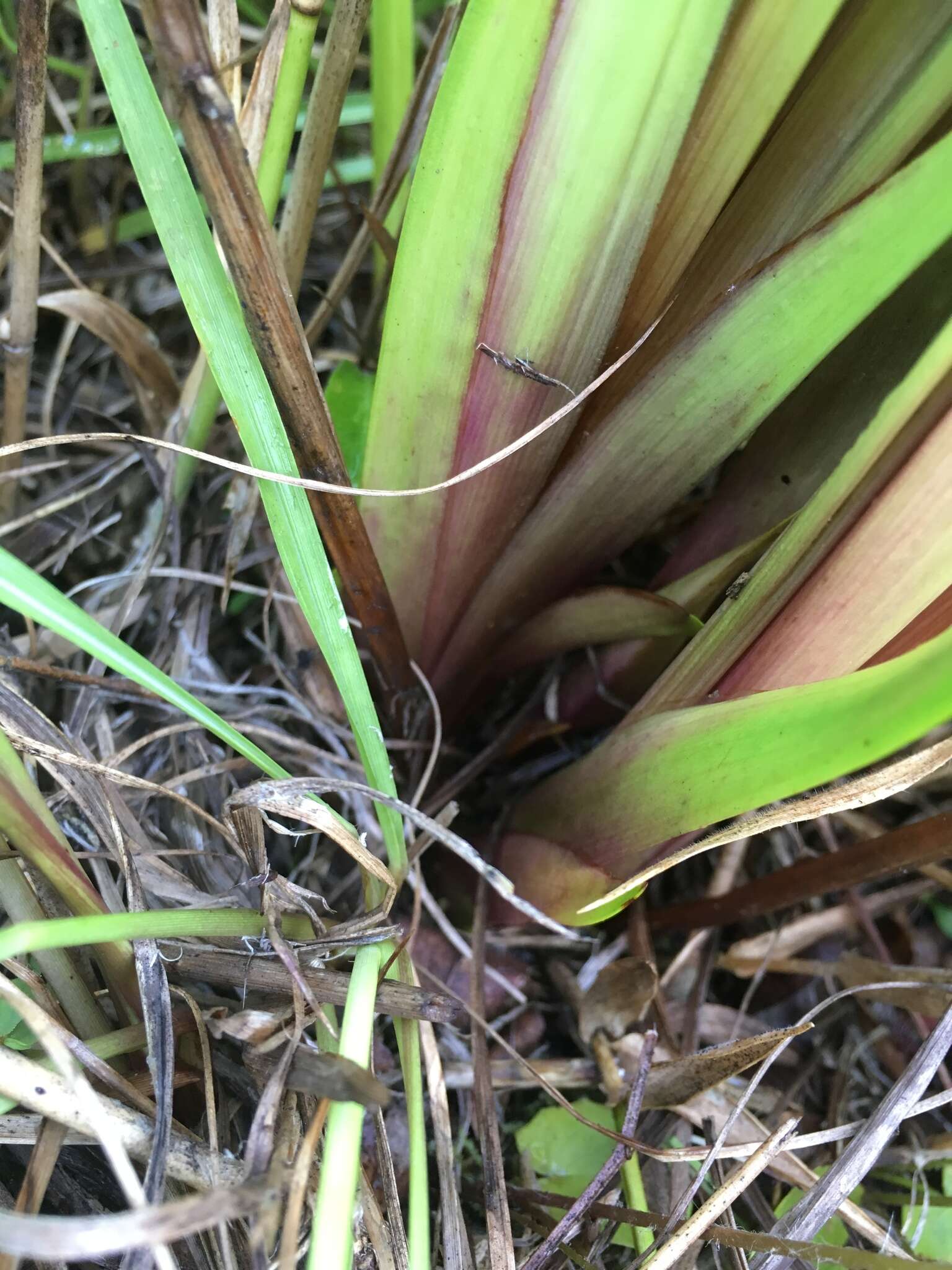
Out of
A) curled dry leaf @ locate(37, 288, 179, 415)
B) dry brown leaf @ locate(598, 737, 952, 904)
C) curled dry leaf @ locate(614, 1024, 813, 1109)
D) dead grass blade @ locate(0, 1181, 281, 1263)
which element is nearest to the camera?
dead grass blade @ locate(0, 1181, 281, 1263)

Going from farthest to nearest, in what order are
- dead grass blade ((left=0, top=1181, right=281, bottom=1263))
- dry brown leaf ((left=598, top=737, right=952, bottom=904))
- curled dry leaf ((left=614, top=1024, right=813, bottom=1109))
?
curled dry leaf ((left=614, top=1024, right=813, bottom=1109)) < dry brown leaf ((left=598, top=737, right=952, bottom=904)) < dead grass blade ((left=0, top=1181, right=281, bottom=1263))

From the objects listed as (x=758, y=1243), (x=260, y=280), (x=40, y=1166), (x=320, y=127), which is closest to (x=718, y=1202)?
(x=758, y=1243)

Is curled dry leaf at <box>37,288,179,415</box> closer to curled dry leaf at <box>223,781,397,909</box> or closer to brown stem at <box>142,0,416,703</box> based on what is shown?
brown stem at <box>142,0,416,703</box>

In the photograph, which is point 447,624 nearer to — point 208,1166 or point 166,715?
point 166,715

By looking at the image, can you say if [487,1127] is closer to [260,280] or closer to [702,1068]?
[702,1068]

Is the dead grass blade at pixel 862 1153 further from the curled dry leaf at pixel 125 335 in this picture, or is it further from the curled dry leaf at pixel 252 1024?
the curled dry leaf at pixel 125 335

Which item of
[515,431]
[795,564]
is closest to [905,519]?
[795,564]

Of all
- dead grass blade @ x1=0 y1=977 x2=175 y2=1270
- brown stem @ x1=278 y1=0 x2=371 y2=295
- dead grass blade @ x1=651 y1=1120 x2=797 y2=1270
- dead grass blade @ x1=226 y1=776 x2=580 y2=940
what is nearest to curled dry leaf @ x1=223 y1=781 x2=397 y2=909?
dead grass blade @ x1=226 y1=776 x2=580 y2=940
